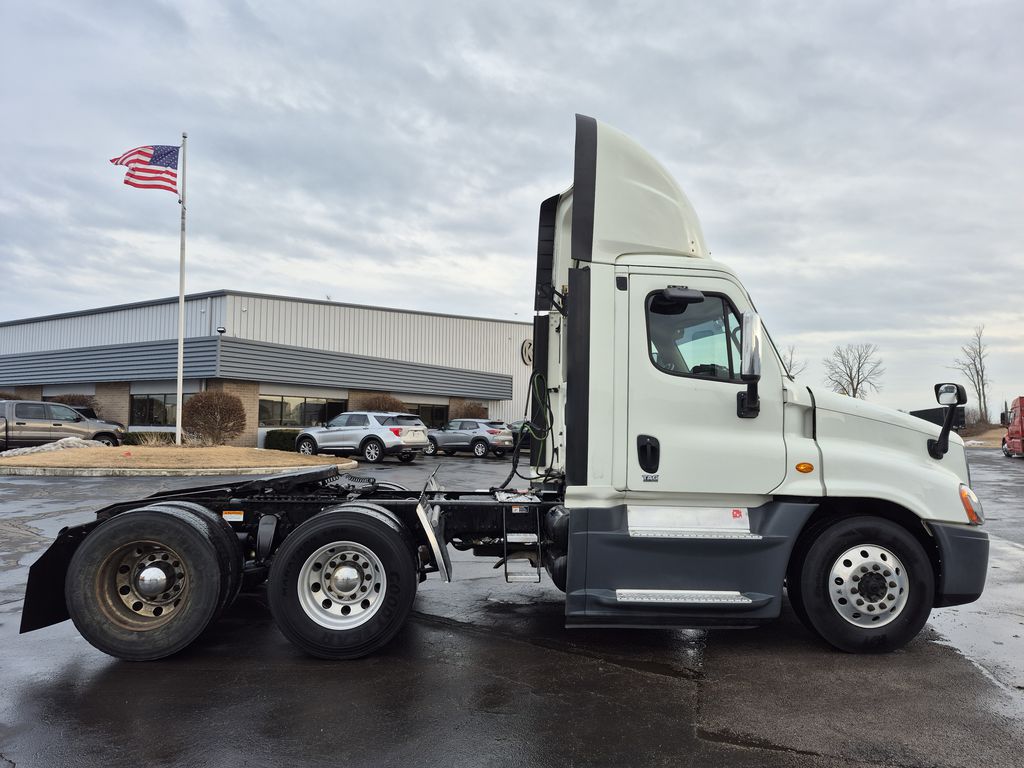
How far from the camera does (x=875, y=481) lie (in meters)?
4.78

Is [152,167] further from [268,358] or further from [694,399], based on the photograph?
[694,399]

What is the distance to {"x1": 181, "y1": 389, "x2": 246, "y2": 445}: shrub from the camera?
81.0ft

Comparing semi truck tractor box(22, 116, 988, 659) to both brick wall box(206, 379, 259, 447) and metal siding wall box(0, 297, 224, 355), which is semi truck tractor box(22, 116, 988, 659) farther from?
metal siding wall box(0, 297, 224, 355)

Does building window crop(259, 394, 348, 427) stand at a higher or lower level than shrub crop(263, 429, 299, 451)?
higher

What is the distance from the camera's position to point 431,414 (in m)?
40.0

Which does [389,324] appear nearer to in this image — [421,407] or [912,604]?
[421,407]

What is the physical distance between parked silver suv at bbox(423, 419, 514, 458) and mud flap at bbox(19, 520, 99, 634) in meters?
22.7

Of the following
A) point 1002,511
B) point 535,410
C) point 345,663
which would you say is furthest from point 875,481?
point 1002,511

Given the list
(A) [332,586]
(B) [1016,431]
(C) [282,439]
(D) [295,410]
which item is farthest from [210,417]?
(B) [1016,431]

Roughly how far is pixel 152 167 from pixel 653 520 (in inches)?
837

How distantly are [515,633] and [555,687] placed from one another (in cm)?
110

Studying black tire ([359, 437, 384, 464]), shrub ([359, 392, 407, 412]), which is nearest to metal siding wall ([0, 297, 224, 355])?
shrub ([359, 392, 407, 412])

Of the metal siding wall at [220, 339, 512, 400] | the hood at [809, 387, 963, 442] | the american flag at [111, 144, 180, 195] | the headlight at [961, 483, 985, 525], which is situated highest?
the american flag at [111, 144, 180, 195]

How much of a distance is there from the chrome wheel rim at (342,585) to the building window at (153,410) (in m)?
30.9
